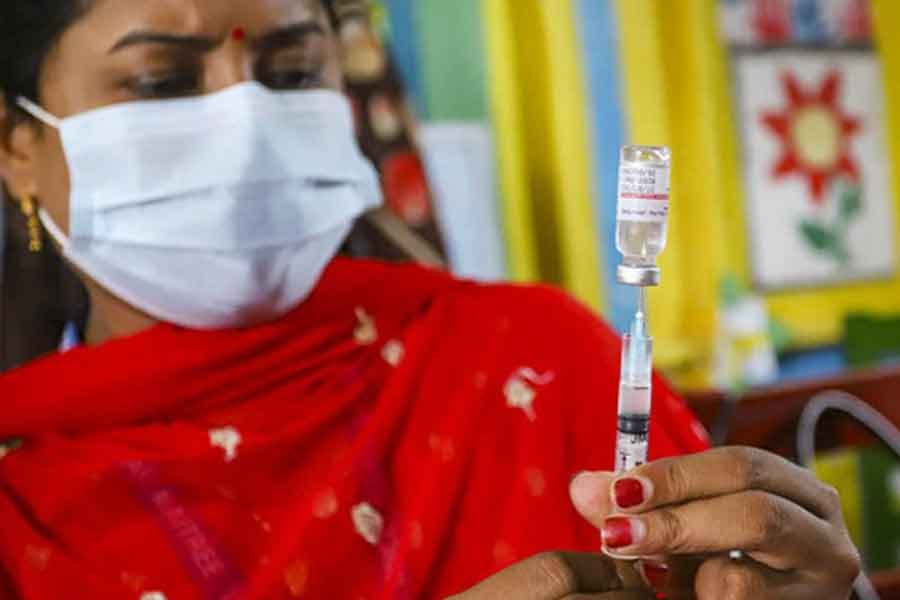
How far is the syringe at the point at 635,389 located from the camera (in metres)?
0.70

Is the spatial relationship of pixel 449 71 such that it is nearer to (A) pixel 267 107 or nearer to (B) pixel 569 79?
(B) pixel 569 79

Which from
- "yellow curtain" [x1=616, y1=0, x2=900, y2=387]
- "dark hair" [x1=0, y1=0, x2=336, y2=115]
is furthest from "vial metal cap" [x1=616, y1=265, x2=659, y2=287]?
"yellow curtain" [x1=616, y1=0, x2=900, y2=387]

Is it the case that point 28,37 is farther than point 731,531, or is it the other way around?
point 28,37

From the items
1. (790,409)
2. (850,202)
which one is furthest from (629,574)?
(850,202)

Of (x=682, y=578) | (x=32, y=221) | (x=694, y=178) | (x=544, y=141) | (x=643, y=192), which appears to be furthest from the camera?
(x=694, y=178)

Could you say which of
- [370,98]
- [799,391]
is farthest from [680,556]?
[370,98]

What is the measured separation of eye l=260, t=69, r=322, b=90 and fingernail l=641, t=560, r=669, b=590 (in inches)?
20.9

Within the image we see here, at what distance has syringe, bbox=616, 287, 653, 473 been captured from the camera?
0.70m

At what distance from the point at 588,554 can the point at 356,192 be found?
1.58ft

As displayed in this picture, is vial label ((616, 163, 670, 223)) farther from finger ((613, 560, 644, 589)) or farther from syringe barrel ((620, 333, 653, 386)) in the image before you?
finger ((613, 560, 644, 589))

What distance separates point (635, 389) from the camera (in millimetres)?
708

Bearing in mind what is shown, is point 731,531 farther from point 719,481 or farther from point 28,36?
point 28,36

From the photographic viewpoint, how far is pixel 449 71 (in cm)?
197

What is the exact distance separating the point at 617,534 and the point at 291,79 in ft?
1.84
